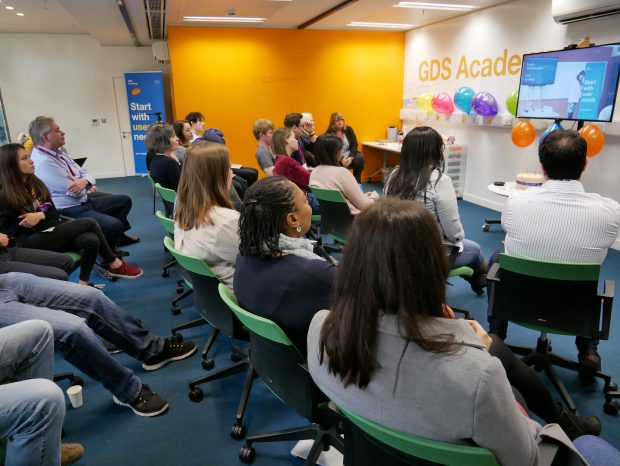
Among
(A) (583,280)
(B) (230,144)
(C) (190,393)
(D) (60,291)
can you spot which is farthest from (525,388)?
(B) (230,144)

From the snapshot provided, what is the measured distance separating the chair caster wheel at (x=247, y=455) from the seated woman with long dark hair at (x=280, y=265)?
642 mm

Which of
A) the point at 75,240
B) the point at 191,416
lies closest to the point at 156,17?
the point at 75,240

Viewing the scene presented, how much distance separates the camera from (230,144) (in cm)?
773

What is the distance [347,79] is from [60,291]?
22.5 feet

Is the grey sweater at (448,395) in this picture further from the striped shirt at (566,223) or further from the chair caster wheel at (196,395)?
the chair caster wheel at (196,395)

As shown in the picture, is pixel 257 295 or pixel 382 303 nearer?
pixel 382 303

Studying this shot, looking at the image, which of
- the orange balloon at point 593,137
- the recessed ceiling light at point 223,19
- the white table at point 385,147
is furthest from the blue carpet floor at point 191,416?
the recessed ceiling light at point 223,19

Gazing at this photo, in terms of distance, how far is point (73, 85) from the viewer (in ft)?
29.0

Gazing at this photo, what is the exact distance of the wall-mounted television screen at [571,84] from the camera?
3975mm

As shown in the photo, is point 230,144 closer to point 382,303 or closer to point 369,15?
point 369,15

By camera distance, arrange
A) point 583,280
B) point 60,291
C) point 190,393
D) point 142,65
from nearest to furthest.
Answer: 1. point 583,280
2. point 60,291
3. point 190,393
4. point 142,65

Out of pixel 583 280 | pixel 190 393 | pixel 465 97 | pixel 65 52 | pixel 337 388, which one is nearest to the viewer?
pixel 337 388

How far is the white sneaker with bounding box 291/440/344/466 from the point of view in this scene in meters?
1.85

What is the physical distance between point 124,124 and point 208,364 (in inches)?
321
